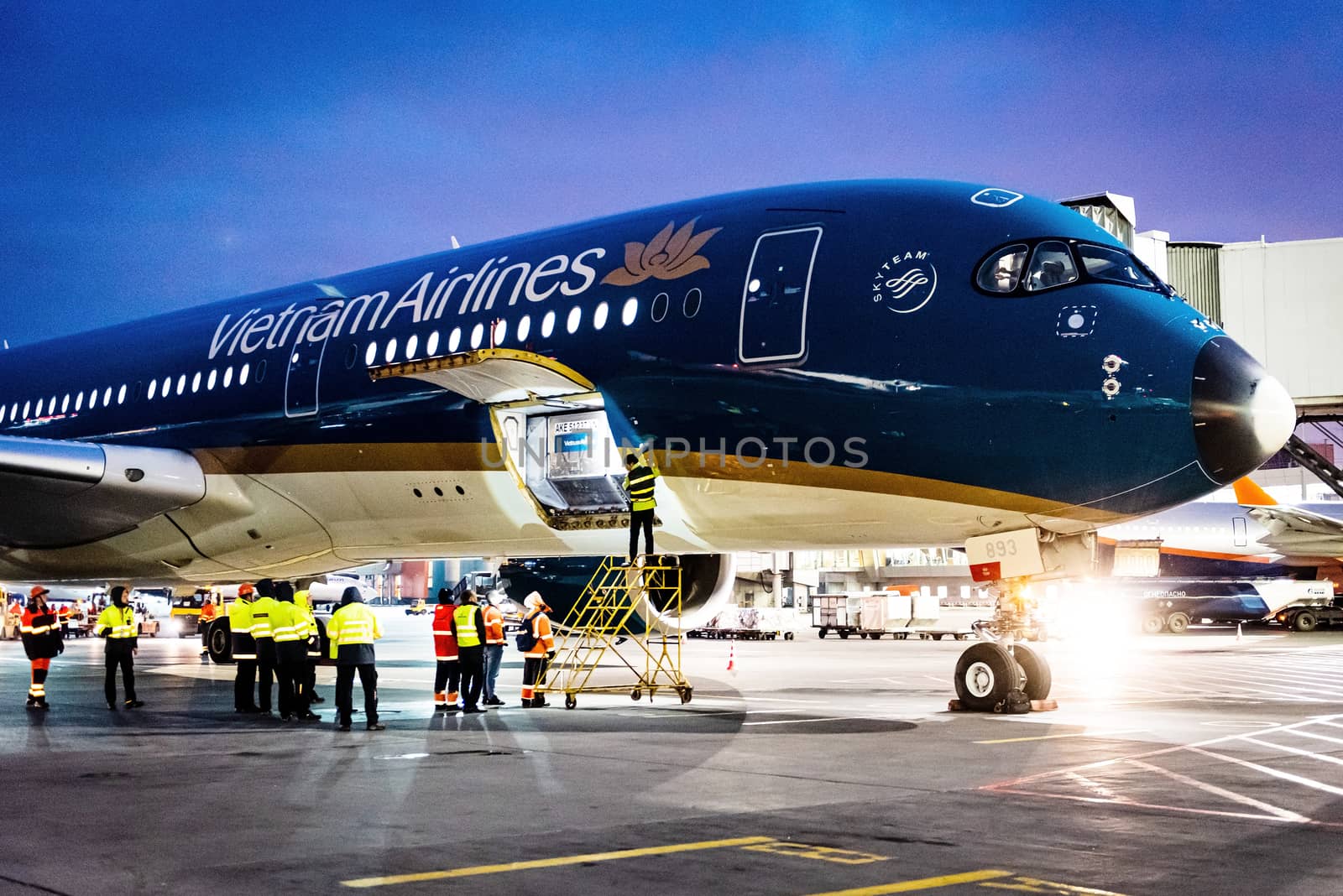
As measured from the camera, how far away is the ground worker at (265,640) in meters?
14.3

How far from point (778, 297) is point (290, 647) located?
6267 millimetres

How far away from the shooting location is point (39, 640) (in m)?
14.7

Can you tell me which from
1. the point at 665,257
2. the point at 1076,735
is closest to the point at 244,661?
the point at 665,257

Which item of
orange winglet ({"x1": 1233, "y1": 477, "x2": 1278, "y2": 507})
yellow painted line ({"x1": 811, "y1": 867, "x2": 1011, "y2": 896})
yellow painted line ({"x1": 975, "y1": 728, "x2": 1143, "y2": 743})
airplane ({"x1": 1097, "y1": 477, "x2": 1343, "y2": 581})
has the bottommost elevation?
yellow painted line ({"x1": 975, "y1": 728, "x2": 1143, "y2": 743})

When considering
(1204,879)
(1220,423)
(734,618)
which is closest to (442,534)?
(1220,423)

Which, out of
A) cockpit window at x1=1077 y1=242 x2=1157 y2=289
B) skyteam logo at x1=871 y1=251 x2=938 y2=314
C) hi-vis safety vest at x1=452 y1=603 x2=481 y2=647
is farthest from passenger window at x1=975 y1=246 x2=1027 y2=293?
hi-vis safety vest at x1=452 y1=603 x2=481 y2=647

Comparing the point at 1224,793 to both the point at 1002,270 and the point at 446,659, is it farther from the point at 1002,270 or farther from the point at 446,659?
the point at 446,659

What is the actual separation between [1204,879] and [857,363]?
19.8 feet

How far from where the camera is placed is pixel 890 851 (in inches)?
243

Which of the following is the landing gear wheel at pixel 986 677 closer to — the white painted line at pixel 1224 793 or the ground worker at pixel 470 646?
the white painted line at pixel 1224 793

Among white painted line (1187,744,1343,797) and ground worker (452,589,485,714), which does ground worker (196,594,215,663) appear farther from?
white painted line (1187,744,1343,797)

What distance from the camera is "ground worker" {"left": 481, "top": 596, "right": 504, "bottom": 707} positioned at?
49.2 feet

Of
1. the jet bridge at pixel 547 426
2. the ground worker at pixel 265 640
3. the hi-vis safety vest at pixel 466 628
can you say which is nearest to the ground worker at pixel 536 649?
the hi-vis safety vest at pixel 466 628

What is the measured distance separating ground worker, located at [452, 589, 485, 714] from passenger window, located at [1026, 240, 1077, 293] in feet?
22.1
